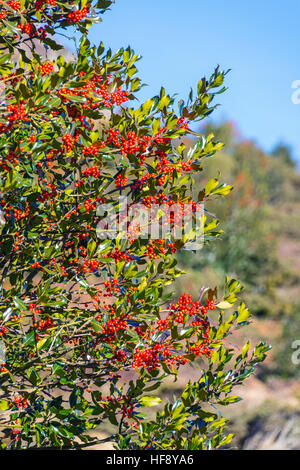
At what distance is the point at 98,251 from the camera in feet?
11.3

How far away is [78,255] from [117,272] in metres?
0.48

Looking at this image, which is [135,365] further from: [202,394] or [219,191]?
[219,191]

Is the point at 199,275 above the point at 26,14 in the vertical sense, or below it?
below

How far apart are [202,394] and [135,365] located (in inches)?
25.4

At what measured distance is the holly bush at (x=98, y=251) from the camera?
342cm

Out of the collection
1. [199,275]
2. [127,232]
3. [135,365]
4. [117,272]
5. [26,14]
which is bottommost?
[199,275]

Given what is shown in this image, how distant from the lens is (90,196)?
363cm

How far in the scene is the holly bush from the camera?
3422 millimetres
